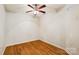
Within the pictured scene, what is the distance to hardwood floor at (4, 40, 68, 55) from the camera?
1.87 meters

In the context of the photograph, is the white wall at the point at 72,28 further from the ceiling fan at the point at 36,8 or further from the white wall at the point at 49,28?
the ceiling fan at the point at 36,8

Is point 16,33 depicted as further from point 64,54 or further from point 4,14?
point 64,54

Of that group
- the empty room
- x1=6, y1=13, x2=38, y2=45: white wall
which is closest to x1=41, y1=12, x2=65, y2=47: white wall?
the empty room

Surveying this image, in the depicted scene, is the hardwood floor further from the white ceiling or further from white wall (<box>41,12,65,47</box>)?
the white ceiling

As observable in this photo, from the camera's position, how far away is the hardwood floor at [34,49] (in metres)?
1.87

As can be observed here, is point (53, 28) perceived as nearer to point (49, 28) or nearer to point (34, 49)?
point (49, 28)

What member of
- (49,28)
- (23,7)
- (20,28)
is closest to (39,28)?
(49,28)

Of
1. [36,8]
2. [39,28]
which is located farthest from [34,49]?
[36,8]

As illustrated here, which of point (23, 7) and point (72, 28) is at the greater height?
point (23, 7)

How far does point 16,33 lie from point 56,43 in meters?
0.55

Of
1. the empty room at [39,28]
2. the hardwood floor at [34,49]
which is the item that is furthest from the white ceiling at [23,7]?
the hardwood floor at [34,49]

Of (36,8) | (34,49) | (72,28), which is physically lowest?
(34,49)

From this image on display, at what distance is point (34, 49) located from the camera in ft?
6.21
